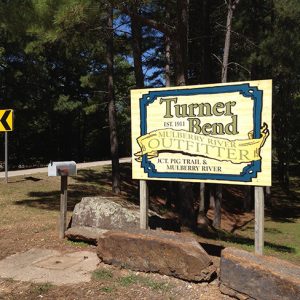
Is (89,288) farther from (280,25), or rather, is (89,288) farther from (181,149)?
(280,25)

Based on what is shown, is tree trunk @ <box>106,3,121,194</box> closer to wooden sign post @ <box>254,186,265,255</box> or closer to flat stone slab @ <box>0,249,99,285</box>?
flat stone slab @ <box>0,249,99,285</box>

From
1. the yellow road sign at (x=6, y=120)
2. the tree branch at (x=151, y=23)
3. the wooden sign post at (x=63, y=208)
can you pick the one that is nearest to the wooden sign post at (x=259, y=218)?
the wooden sign post at (x=63, y=208)

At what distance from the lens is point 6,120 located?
580 inches

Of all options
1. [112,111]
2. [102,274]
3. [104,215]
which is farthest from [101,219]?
[112,111]

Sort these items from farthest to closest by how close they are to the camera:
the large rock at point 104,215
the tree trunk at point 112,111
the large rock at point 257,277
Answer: the tree trunk at point 112,111, the large rock at point 104,215, the large rock at point 257,277

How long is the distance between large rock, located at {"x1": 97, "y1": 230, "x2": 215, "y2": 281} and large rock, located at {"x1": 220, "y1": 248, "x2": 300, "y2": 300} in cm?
36

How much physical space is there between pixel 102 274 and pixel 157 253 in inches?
31.6

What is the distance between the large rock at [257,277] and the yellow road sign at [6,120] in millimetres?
11292

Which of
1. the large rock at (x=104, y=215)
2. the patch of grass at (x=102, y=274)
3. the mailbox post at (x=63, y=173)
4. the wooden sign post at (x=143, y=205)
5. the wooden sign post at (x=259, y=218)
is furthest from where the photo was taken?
the mailbox post at (x=63, y=173)

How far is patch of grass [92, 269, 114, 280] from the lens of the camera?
564 centimetres

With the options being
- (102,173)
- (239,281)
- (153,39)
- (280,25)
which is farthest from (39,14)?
(102,173)

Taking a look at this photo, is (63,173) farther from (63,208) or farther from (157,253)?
(157,253)

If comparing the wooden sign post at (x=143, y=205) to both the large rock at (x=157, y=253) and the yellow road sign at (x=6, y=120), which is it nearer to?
the large rock at (x=157, y=253)

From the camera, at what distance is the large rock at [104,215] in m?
7.00
